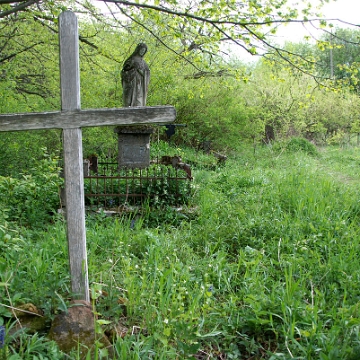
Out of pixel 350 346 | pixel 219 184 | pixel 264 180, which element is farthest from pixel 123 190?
pixel 350 346

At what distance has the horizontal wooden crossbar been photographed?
2.32 m

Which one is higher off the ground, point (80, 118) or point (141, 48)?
point (141, 48)

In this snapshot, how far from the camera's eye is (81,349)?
210 cm

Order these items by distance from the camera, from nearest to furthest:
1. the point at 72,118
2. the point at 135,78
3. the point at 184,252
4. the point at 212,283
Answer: the point at 72,118 → the point at 212,283 → the point at 184,252 → the point at 135,78

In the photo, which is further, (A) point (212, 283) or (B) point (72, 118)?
(A) point (212, 283)

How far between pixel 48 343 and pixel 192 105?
11.9 metres

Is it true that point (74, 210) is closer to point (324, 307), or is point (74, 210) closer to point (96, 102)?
point (324, 307)

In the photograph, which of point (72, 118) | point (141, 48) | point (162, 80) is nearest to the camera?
point (72, 118)

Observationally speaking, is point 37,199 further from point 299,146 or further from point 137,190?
point 299,146

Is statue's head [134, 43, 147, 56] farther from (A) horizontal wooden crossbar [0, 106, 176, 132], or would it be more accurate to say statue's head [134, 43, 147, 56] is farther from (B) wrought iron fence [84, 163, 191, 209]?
(A) horizontal wooden crossbar [0, 106, 176, 132]

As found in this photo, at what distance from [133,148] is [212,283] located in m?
4.64

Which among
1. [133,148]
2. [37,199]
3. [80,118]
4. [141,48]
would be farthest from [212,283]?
[141,48]

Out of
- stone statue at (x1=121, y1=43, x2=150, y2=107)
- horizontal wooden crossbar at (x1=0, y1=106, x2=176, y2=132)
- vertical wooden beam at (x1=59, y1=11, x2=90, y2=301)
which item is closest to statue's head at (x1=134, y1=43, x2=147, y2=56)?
stone statue at (x1=121, y1=43, x2=150, y2=107)

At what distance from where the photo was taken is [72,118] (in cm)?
234
